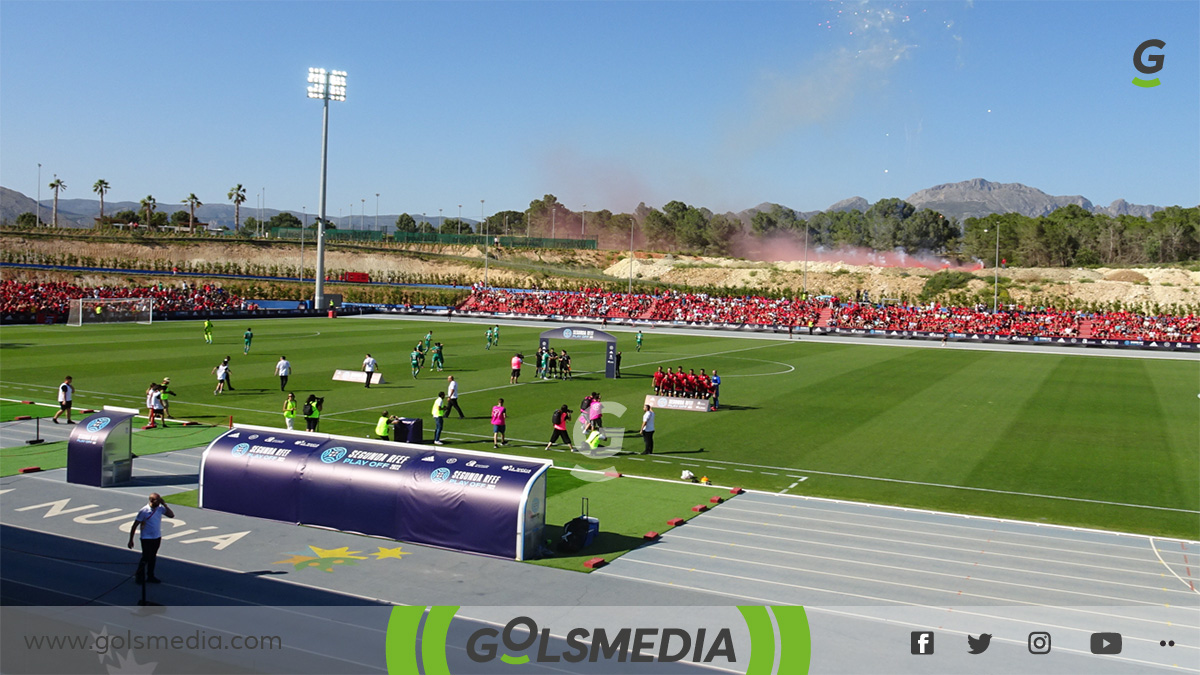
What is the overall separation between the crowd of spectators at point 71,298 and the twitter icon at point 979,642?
71.0m

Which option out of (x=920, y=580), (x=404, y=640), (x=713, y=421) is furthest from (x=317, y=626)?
(x=713, y=421)

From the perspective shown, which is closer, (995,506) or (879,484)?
(995,506)

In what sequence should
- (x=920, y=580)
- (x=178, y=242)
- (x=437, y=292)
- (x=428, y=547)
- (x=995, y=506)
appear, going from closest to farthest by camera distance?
(x=920, y=580), (x=428, y=547), (x=995, y=506), (x=437, y=292), (x=178, y=242)

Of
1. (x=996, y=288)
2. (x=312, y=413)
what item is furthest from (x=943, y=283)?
(x=312, y=413)

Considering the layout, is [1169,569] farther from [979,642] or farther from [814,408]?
[814,408]

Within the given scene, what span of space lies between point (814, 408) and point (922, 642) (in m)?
22.5

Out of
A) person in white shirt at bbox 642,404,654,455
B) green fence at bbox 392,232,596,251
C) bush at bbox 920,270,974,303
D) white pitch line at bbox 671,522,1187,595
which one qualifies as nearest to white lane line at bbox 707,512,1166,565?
white pitch line at bbox 671,522,1187,595

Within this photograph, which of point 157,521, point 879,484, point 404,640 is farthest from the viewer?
point 879,484

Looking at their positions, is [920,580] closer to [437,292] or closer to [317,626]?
[317,626]

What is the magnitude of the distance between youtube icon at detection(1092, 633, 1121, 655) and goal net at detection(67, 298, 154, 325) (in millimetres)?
70728

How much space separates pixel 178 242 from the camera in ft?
500

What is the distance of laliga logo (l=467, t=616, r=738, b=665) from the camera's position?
11719 millimetres

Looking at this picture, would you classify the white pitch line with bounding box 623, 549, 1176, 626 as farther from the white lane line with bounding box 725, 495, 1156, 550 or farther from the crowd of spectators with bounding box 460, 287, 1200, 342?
the crowd of spectators with bounding box 460, 287, 1200, 342

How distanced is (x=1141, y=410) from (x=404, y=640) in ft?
116
